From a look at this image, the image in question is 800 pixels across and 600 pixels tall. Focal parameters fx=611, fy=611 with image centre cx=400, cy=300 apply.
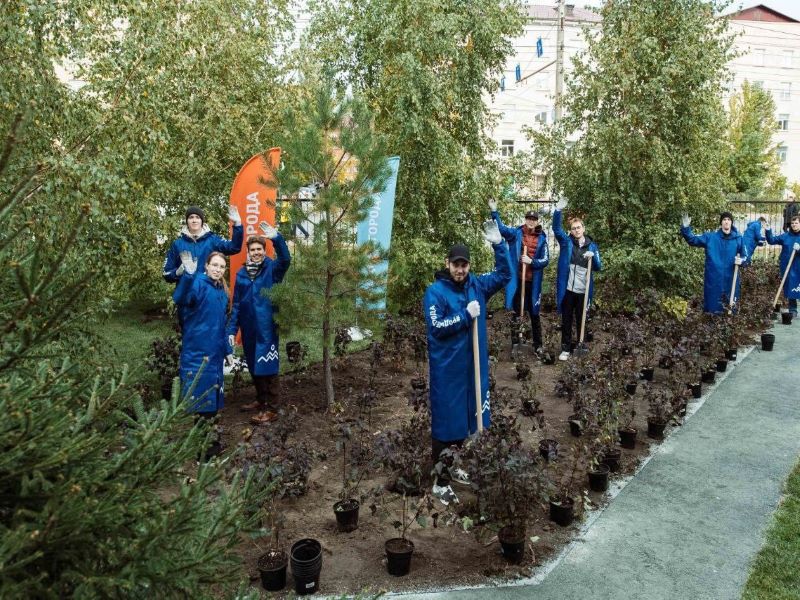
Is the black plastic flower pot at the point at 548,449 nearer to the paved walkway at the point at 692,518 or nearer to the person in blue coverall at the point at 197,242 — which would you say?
the paved walkway at the point at 692,518

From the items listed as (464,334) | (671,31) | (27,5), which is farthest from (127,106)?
(671,31)

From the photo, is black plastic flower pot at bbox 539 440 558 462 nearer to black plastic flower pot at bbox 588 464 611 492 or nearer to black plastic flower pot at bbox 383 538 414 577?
black plastic flower pot at bbox 588 464 611 492

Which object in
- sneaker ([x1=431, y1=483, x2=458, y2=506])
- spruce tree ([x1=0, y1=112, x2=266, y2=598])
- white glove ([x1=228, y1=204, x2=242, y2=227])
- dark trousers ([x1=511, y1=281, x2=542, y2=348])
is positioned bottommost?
sneaker ([x1=431, y1=483, x2=458, y2=506])

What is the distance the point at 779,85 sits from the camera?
137ft

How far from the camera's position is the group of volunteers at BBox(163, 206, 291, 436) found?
223 inches

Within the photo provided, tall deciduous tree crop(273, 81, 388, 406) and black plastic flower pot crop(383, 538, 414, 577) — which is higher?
tall deciduous tree crop(273, 81, 388, 406)

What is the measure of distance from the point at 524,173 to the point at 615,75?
2.35m

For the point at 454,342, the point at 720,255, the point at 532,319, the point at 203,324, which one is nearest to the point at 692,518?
the point at 454,342

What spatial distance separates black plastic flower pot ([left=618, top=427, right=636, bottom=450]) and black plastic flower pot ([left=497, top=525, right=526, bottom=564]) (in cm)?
238

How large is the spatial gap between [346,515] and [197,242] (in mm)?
3956

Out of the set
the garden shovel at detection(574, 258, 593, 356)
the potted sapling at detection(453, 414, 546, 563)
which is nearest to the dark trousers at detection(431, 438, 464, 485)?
the potted sapling at detection(453, 414, 546, 563)

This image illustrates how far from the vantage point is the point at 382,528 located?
459cm

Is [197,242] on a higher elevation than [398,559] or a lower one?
higher

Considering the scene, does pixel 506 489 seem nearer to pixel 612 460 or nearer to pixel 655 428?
pixel 612 460
